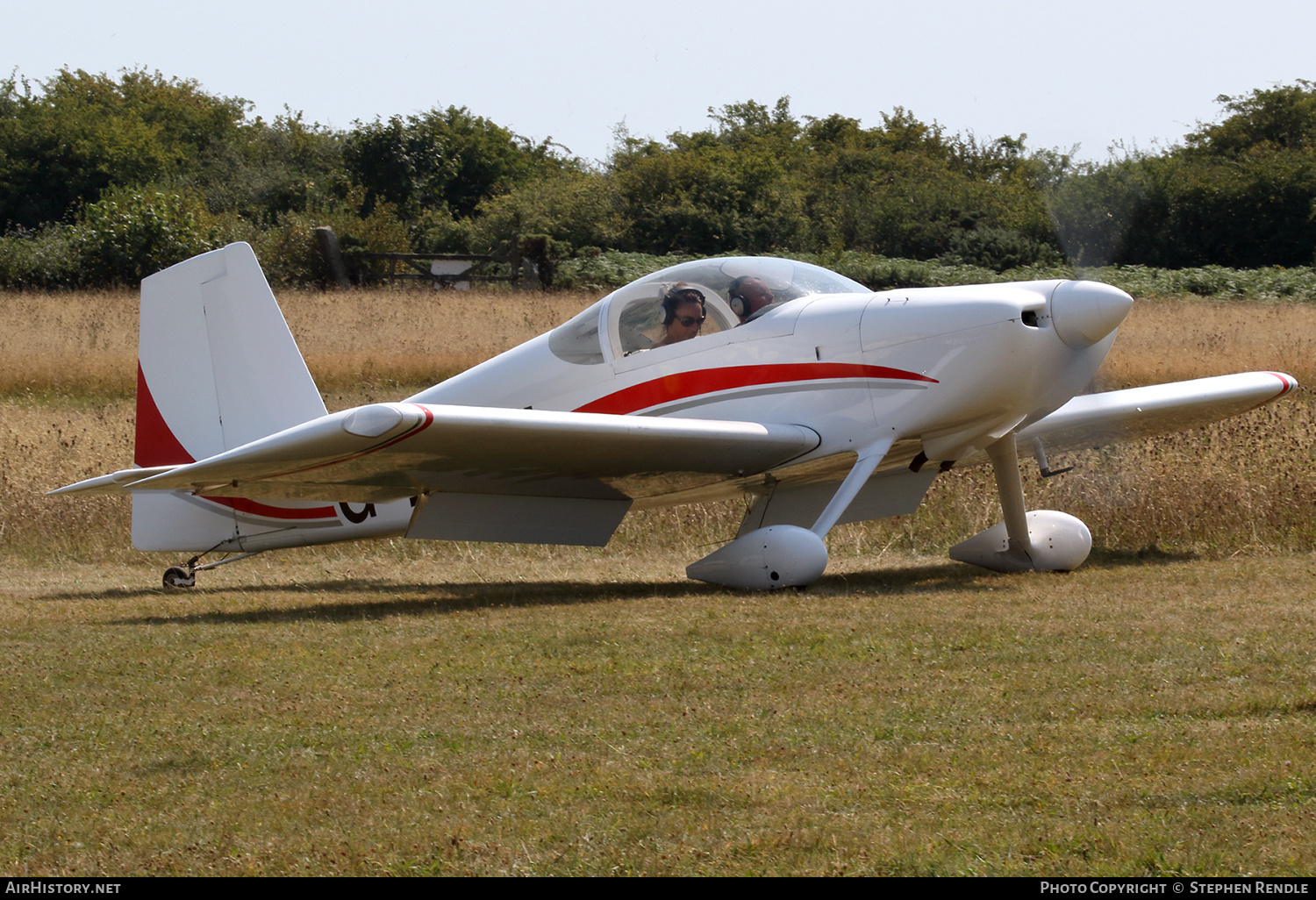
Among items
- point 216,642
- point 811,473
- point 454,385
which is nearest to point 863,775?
point 216,642

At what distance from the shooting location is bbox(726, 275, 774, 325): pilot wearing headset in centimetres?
874

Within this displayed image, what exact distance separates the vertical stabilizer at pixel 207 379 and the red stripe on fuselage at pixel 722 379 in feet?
7.83

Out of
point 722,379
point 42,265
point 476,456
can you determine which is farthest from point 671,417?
point 42,265

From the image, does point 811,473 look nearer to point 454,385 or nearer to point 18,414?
point 454,385

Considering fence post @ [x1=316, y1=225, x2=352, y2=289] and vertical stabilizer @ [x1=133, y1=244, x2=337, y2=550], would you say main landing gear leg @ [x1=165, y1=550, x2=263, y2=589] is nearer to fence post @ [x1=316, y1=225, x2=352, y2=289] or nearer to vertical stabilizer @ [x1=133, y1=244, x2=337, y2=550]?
vertical stabilizer @ [x1=133, y1=244, x2=337, y2=550]

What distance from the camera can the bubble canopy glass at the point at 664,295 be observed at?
8.81m

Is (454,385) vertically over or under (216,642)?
over

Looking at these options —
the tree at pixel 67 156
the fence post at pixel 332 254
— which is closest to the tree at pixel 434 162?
the tree at pixel 67 156

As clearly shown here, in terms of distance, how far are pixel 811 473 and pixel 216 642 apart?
408cm

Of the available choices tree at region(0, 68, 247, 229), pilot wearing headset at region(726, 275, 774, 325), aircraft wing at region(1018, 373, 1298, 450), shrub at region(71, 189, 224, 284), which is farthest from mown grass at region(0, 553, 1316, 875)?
tree at region(0, 68, 247, 229)

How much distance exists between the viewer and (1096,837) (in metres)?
3.29

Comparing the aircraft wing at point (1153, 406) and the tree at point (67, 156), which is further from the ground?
the tree at point (67, 156)

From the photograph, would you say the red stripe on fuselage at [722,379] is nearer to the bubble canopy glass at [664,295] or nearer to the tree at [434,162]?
the bubble canopy glass at [664,295]

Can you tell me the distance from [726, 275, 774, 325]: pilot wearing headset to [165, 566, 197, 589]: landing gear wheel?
189 inches
